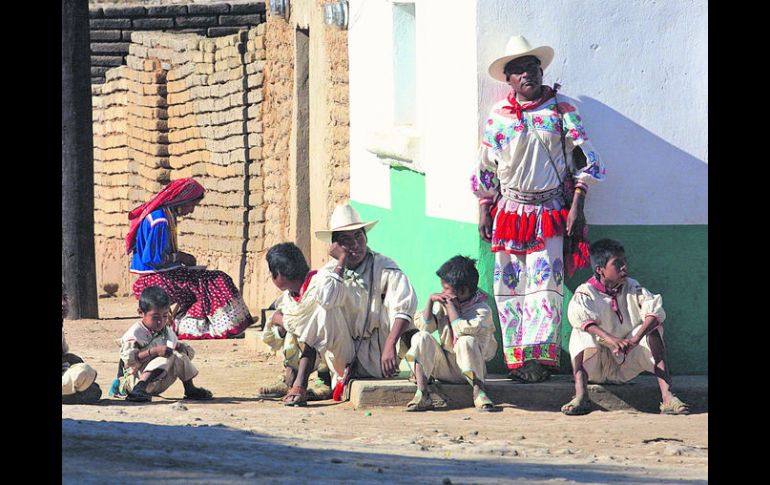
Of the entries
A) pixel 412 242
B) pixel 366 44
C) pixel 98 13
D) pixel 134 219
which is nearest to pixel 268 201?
pixel 134 219

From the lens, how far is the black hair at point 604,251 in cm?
741

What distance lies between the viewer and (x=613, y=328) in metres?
7.45

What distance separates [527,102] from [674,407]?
1.86 m

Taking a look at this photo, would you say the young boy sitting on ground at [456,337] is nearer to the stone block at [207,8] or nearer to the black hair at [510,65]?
the black hair at [510,65]

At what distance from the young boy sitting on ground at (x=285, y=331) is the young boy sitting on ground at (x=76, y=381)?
→ 1019 mm

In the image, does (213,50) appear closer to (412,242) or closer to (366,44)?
(366,44)

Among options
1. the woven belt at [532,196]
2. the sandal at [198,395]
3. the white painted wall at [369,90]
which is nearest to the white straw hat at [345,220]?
the woven belt at [532,196]

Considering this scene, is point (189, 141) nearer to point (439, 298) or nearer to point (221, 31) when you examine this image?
point (221, 31)

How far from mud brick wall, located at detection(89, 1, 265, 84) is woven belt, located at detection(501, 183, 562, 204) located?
350 inches

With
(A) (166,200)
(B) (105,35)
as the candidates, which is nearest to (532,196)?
(A) (166,200)

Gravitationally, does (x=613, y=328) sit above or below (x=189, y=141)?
below
